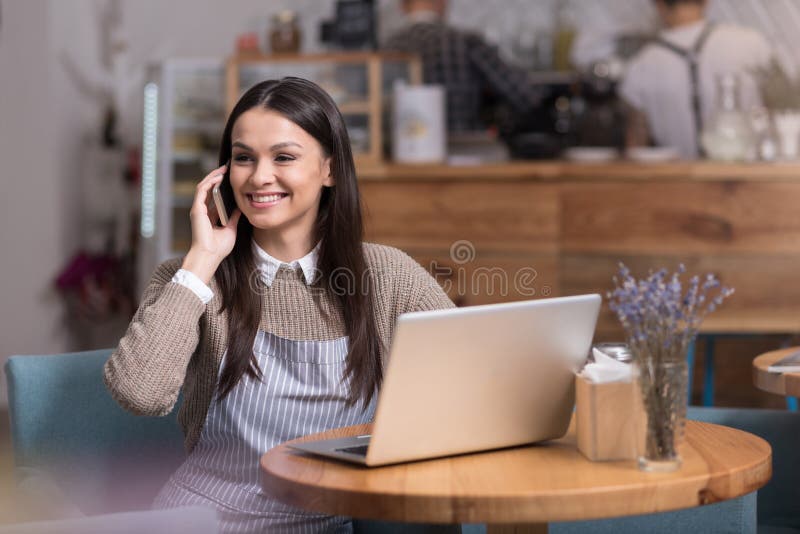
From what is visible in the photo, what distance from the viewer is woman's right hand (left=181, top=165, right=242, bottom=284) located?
1.91 metres

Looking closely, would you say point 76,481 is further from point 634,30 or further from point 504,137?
point 634,30

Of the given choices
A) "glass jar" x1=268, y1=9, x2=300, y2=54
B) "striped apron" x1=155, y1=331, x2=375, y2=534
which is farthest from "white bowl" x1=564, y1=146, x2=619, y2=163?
"striped apron" x1=155, y1=331, x2=375, y2=534

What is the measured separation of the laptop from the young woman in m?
0.37

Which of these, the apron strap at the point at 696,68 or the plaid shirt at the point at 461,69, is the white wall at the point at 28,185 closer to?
the plaid shirt at the point at 461,69

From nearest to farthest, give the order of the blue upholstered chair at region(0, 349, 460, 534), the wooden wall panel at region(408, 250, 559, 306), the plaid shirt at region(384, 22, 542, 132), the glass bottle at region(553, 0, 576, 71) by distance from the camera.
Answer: the blue upholstered chair at region(0, 349, 460, 534) → the wooden wall panel at region(408, 250, 559, 306) → the plaid shirt at region(384, 22, 542, 132) → the glass bottle at region(553, 0, 576, 71)

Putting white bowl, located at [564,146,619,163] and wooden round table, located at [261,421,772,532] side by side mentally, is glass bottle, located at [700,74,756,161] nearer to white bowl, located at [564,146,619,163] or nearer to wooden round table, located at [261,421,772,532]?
white bowl, located at [564,146,619,163]

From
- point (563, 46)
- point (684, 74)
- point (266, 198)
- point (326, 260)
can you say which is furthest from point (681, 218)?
point (266, 198)

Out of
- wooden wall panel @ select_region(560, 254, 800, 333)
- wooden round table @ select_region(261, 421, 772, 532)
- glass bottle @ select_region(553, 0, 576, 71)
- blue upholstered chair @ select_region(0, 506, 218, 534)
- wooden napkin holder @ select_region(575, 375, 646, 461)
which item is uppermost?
glass bottle @ select_region(553, 0, 576, 71)

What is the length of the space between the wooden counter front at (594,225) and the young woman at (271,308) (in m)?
2.23

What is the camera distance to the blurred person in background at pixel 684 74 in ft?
16.6

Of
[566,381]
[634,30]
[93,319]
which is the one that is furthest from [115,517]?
[634,30]

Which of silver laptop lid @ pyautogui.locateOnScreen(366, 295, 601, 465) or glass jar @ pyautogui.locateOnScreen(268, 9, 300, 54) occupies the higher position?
glass jar @ pyautogui.locateOnScreen(268, 9, 300, 54)

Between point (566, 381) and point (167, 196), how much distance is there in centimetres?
458

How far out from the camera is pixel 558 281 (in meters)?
4.87
